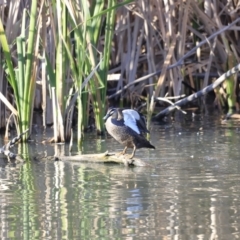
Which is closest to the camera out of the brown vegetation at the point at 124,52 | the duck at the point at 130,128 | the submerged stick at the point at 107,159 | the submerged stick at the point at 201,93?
the submerged stick at the point at 107,159

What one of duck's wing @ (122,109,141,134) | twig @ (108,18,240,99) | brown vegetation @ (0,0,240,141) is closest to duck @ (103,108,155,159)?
duck's wing @ (122,109,141,134)

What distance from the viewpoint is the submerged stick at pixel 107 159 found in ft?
18.2

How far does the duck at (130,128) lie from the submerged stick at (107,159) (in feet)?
0.76

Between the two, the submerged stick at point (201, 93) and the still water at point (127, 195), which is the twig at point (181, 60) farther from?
the still water at point (127, 195)

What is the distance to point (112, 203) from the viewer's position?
4.36 m

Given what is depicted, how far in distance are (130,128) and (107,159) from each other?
409mm

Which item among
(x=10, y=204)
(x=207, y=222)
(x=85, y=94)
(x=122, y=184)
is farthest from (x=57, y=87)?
(x=207, y=222)

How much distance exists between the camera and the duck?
5.90 m

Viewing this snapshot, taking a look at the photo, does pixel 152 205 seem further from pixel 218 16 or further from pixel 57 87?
pixel 218 16

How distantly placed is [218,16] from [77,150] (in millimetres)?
2786

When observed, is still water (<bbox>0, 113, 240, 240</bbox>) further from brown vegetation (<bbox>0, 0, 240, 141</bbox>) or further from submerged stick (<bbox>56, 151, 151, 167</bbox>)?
brown vegetation (<bbox>0, 0, 240, 141</bbox>)

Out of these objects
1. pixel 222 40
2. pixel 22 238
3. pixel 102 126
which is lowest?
pixel 22 238

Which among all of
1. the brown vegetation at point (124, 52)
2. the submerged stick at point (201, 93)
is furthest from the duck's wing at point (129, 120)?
the submerged stick at point (201, 93)

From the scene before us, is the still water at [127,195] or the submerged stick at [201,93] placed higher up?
the submerged stick at [201,93]
